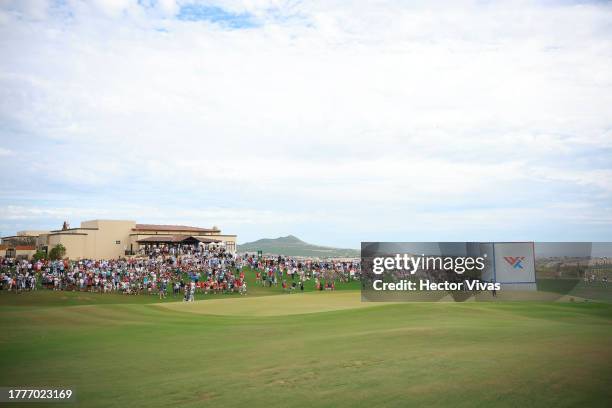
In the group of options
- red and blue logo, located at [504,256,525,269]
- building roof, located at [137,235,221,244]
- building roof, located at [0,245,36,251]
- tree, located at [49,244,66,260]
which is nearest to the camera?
red and blue logo, located at [504,256,525,269]

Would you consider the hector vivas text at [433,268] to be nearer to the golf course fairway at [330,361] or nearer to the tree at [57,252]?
the golf course fairway at [330,361]

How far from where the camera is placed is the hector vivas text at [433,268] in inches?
1318

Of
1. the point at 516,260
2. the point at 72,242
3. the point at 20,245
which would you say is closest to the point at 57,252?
the point at 72,242

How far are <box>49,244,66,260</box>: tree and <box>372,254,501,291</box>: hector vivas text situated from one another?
2568 inches

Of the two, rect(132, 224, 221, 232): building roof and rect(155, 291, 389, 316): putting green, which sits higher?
rect(132, 224, 221, 232): building roof

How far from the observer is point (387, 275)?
114 feet

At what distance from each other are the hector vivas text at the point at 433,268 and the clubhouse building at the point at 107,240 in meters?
51.5

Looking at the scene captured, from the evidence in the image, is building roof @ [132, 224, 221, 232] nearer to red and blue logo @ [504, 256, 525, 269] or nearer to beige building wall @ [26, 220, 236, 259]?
beige building wall @ [26, 220, 236, 259]

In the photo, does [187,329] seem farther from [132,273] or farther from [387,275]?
[132,273]

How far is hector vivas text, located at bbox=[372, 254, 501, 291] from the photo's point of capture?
3347cm

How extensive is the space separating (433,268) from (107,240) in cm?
7193

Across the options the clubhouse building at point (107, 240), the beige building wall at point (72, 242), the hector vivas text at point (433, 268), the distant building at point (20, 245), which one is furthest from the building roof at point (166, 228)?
the hector vivas text at point (433, 268)

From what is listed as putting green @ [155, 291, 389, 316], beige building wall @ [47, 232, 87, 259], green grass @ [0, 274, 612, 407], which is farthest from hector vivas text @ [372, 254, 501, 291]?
beige building wall @ [47, 232, 87, 259]

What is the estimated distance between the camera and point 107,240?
295 ft
